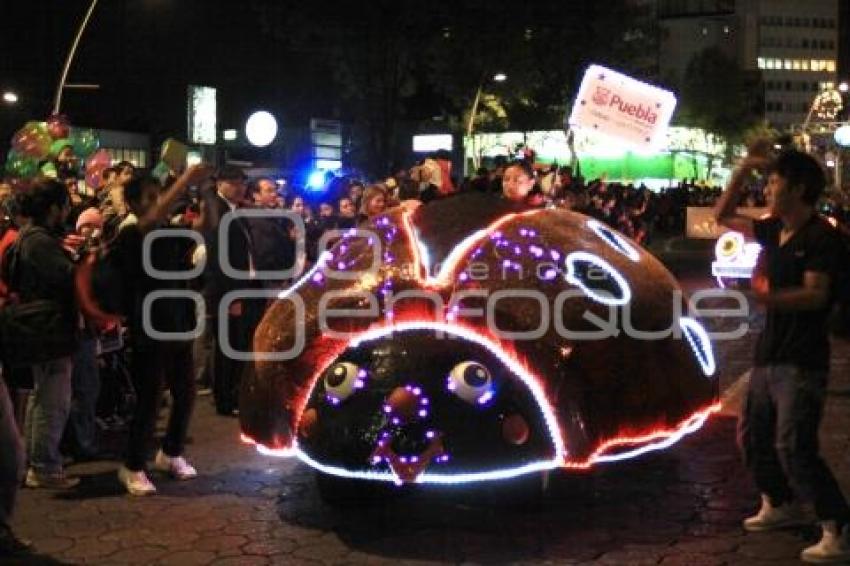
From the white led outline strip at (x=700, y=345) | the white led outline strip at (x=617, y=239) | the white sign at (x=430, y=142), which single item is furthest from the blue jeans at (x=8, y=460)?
the white sign at (x=430, y=142)

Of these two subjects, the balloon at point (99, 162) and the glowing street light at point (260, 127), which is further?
the glowing street light at point (260, 127)

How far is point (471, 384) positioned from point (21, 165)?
7.70 metres

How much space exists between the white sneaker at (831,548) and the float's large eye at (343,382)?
7.61 feet

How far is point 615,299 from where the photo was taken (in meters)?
5.87

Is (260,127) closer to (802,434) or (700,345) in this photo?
(700,345)

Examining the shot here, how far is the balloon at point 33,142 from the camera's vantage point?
37.4ft

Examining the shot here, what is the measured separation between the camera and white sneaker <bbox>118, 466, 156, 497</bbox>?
6.21 metres

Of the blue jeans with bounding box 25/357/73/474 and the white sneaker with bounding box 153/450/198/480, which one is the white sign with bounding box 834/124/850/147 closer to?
the white sneaker with bounding box 153/450/198/480

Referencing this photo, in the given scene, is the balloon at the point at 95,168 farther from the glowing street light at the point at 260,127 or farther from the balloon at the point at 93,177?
the glowing street light at the point at 260,127

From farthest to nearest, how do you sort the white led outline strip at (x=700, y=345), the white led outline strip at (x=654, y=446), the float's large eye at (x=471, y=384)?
1. the white led outline strip at (x=700, y=345)
2. the white led outline strip at (x=654, y=446)
3. the float's large eye at (x=471, y=384)

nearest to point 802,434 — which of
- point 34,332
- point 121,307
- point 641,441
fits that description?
point 641,441

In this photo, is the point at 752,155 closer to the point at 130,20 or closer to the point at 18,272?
the point at 18,272

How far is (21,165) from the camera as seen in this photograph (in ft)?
36.8

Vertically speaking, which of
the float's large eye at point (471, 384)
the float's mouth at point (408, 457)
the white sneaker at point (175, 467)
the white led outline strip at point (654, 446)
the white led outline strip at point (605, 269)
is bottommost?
the white sneaker at point (175, 467)
